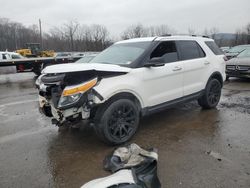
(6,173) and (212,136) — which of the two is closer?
(6,173)

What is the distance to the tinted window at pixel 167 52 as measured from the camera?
4.84m

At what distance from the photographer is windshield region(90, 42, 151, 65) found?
465 centimetres

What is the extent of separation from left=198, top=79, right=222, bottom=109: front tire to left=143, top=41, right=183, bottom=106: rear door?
104cm

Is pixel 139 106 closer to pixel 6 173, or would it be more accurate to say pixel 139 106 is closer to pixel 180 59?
pixel 180 59

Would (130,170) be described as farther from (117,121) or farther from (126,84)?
(126,84)

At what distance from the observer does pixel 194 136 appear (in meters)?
4.54

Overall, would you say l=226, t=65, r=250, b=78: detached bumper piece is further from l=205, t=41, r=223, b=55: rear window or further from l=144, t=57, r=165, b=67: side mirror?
l=144, t=57, r=165, b=67: side mirror

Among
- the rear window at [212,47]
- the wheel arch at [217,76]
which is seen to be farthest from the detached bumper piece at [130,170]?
the rear window at [212,47]

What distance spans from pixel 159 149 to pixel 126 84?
1190mm

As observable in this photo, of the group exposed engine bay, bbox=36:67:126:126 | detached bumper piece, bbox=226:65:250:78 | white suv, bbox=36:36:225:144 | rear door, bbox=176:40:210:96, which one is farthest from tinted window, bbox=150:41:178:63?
detached bumper piece, bbox=226:65:250:78

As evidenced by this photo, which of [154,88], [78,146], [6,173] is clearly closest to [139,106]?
[154,88]

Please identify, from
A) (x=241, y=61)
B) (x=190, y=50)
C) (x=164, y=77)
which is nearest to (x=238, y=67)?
(x=241, y=61)

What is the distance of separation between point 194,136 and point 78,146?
2.08m

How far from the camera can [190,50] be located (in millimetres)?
5562
